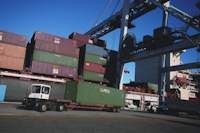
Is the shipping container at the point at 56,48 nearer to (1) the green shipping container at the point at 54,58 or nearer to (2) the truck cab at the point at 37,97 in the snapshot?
(1) the green shipping container at the point at 54,58

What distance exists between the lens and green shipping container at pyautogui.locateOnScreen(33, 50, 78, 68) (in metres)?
28.4

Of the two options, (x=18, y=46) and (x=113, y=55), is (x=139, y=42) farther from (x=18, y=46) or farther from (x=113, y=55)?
(x=18, y=46)

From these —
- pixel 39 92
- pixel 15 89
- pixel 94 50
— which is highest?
pixel 94 50

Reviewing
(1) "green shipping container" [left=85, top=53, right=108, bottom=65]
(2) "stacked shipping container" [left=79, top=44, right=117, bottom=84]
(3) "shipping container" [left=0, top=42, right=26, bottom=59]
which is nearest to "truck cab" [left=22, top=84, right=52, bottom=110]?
(3) "shipping container" [left=0, top=42, right=26, bottom=59]

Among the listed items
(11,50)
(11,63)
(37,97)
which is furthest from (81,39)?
(37,97)

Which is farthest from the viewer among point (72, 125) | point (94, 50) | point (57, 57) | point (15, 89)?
point (94, 50)

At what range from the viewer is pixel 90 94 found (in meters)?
20.0

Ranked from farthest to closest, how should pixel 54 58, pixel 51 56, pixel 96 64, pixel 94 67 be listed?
pixel 96 64 < pixel 94 67 < pixel 54 58 < pixel 51 56

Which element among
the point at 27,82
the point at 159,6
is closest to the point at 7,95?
the point at 27,82

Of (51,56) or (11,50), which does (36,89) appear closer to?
(11,50)

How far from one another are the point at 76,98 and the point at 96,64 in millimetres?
17659

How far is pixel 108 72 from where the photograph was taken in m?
37.8

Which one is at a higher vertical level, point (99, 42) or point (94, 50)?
point (99, 42)

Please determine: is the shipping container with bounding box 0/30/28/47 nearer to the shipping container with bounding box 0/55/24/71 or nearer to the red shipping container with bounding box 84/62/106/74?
the shipping container with bounding box 0/55/24/71
